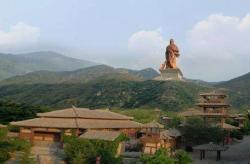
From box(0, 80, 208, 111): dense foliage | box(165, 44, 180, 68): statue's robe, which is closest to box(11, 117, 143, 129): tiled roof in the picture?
box(0, 80, 208, 111): dense foliage

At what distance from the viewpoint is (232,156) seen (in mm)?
46656

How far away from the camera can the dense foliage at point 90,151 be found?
37.2 m

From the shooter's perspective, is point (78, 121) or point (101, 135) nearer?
point (101, 135)

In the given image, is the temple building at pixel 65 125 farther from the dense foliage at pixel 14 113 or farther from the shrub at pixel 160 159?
the shrub at pixel 160 159

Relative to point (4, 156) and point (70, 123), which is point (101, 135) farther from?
point (4, 156)

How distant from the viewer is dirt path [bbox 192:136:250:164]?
43.2m

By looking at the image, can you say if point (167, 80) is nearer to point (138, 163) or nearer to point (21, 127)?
point (21, 127)

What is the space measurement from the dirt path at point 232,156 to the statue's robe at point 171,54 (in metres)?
39.9

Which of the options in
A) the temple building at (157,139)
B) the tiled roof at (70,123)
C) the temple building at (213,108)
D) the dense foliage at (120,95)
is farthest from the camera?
the dense foliage at (120,95)

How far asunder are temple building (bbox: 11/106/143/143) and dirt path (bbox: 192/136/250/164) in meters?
9.68

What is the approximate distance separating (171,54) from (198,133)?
142 ft

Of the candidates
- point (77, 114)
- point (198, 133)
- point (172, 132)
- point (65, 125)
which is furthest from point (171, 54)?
point (65, 125)

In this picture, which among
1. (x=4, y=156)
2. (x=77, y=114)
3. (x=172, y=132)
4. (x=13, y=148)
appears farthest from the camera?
(x=172, y=132)

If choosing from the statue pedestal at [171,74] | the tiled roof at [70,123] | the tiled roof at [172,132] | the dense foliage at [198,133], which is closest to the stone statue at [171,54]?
the statue pedestal at [171,74]
